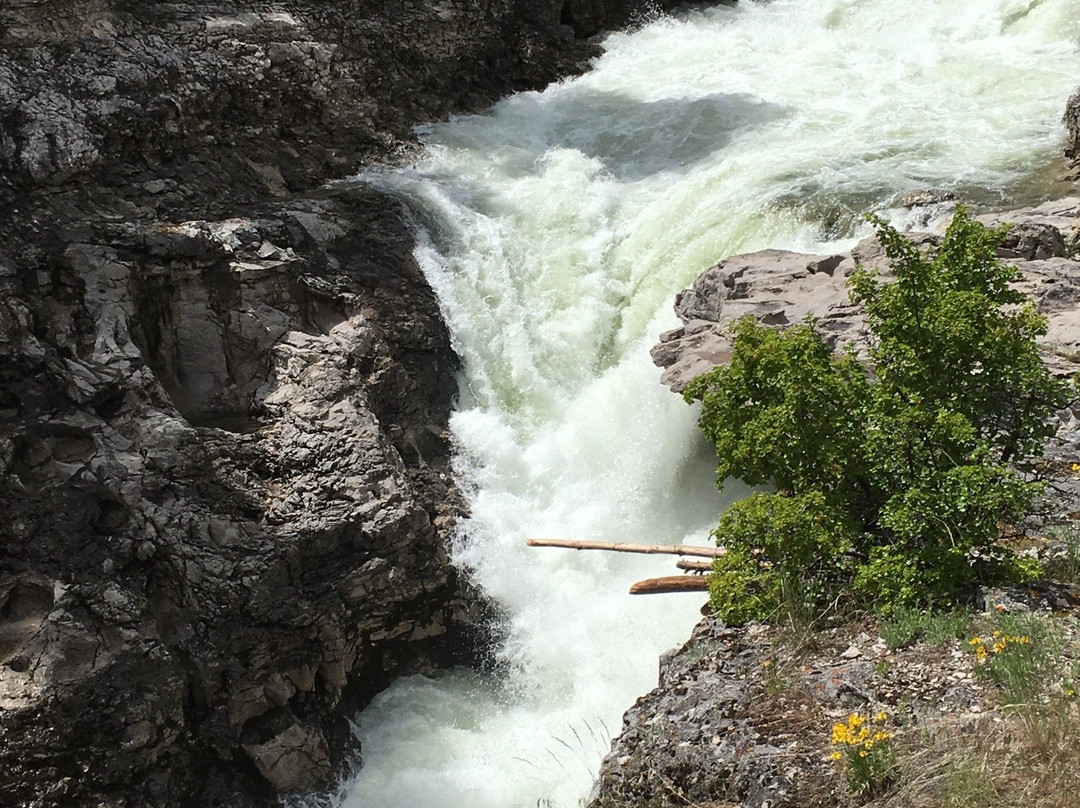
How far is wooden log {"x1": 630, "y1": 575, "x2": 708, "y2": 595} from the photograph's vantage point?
8102mm

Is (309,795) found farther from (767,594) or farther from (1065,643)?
(1065,643)

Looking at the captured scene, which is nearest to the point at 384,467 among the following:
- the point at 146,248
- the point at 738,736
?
the point at 146,248

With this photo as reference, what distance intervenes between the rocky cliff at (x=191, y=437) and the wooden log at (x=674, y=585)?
8.59 ft

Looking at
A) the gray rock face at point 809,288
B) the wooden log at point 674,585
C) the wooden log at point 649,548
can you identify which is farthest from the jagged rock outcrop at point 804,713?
the gray rock face at point 809,288

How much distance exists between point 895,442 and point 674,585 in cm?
250

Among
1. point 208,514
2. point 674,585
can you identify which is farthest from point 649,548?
point 208,514

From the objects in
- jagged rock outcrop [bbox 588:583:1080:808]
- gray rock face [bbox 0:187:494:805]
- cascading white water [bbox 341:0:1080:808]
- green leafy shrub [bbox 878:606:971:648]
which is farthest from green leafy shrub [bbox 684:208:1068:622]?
gray rock face [bbox 0:187:494:805]

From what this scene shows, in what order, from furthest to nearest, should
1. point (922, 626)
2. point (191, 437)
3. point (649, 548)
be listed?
point (191, 437)
point (649, 548)
point (922, 626)

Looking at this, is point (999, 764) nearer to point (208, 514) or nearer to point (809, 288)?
point (809, 288)

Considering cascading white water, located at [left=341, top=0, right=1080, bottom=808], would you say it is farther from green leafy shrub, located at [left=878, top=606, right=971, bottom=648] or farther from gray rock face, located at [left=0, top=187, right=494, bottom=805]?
green leafy shrub, located at [left=878, top=606, right=971, bottom=648]

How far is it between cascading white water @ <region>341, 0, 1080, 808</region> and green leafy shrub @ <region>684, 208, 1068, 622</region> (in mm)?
3023

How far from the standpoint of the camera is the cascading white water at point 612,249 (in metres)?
9.62

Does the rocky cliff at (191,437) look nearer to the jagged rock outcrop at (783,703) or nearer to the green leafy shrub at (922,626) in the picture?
the jagged rock outcrop at (783,703)

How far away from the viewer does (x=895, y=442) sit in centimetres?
628
